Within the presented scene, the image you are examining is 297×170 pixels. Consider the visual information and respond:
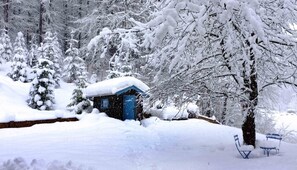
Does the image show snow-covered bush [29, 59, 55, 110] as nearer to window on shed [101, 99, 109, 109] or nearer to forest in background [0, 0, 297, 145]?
window on shed [101, 99, 109, 109]

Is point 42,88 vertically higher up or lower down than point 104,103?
higher up

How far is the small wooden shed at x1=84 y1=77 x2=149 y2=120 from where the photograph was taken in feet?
62.2

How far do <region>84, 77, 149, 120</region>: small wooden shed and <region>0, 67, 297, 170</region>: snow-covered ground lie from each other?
1.53 metres

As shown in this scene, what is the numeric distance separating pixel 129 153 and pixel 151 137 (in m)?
3.80

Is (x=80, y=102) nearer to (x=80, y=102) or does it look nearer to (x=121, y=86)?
(x=80, y=102)

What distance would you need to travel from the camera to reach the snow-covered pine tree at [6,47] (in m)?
32.9

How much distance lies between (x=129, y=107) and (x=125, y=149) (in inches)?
333

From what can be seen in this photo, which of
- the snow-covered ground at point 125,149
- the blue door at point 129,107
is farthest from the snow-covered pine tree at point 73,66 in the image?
the snow-covered ground at point 125,149

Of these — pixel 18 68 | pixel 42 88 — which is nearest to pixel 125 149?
pixel 42 88

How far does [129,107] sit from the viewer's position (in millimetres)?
19406

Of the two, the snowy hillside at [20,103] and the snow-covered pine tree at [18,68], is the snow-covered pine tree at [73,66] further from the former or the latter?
the snow-covered pine tree at [18,68]

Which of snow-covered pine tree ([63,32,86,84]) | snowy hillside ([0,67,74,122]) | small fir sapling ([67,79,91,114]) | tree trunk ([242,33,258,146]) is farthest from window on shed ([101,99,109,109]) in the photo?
snow-covered pine tree ([63,32,86,84])

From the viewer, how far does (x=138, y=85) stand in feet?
63.3

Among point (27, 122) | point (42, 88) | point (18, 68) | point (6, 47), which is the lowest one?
point (27, 122)
